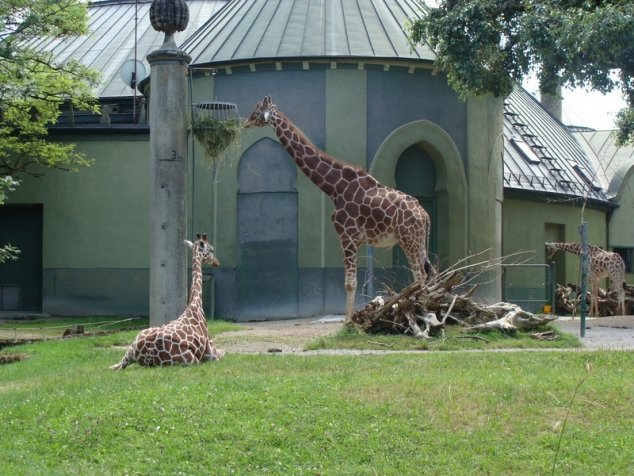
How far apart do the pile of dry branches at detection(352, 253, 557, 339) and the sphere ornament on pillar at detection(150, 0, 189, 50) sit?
18.5ft

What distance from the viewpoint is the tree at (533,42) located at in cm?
1573

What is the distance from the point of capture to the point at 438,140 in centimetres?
2341

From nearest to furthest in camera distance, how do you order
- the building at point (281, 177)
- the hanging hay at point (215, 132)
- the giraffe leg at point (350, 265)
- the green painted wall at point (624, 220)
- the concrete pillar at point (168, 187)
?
the concrete pillar at point (168, 187), the giraffe leg at point (350, 265), the hanging hay at point (215, 132), the building at point (281, 177), the green painted wall at point (624, 220)

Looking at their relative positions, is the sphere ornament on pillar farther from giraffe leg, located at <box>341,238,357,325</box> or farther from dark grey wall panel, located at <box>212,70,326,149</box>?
dark grey wall panel, located at <box>212,70,326,149</box>

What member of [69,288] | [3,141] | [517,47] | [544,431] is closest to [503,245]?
[517,47]

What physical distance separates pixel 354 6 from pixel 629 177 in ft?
57.3

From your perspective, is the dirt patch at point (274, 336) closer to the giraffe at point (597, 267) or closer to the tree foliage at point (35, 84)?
the giraffe at point (597, 267)

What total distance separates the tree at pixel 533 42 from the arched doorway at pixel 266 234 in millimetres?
5223

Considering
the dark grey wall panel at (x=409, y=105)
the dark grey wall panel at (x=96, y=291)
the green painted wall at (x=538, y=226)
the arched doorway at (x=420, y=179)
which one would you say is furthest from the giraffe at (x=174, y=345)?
the green painted wall at (x=538, y=226)

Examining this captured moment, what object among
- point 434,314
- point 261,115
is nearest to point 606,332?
point 434,314

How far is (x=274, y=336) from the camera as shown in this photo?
54.1 ft

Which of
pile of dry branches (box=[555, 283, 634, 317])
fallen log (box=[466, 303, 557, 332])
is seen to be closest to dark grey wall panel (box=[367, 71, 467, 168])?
pile of dry branches (box=[555, 283, 634, 317])

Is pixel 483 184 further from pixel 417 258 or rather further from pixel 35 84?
pixel 35 84

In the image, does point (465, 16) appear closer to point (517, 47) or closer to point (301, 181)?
point (517, 47)
